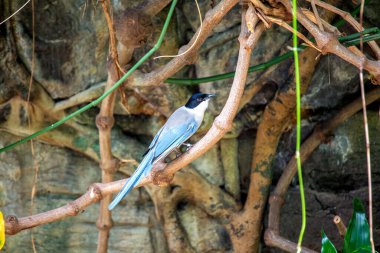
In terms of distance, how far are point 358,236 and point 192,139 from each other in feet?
4.64

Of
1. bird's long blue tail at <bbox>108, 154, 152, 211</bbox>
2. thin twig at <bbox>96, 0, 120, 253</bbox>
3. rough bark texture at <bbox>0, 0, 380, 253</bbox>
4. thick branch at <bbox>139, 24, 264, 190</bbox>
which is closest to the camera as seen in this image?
thick branch at <bbox>139, 24, 264, 190</bbox>

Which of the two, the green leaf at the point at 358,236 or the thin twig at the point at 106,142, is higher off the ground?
→ the thin twig at the point at 106,142

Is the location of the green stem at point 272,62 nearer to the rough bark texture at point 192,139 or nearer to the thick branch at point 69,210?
the rough bark texture at point 192,139

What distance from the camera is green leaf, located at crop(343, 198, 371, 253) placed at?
3.09 m

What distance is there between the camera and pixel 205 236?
4.23m

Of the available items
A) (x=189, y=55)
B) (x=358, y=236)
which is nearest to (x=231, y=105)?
(x=189, y=55)

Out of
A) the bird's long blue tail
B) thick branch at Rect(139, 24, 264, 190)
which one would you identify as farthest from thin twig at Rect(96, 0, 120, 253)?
thick branch at Rect(139, 24, 264, 190)

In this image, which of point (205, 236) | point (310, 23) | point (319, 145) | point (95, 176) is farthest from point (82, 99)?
point (310, 23)

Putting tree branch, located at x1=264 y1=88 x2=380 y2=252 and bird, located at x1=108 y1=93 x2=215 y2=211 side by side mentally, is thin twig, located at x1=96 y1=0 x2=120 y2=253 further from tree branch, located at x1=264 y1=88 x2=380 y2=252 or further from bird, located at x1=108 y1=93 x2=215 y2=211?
tree branch, located at x1=264 y1=88 x2=380 y2=252

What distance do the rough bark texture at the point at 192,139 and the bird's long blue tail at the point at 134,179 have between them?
849 millimetres

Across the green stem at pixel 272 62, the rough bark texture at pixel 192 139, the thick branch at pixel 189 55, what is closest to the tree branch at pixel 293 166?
the rough bark texture at pixel 192 139

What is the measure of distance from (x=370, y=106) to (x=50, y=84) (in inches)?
74.4

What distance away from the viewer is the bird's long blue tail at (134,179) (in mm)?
2977

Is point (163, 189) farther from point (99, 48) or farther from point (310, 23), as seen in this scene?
point (310, 23)
